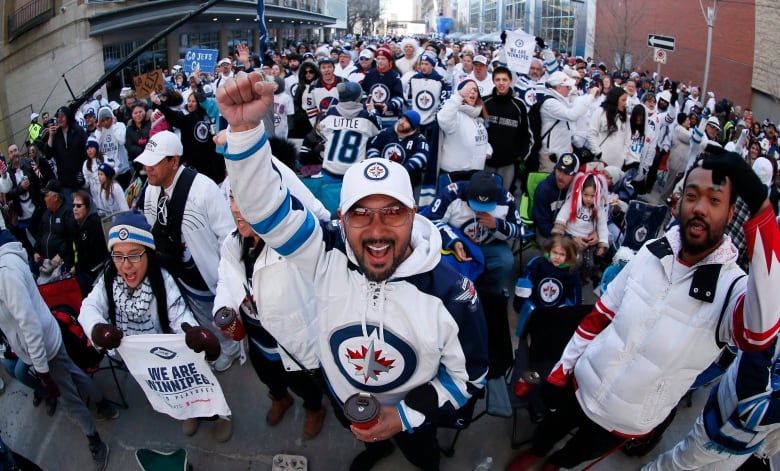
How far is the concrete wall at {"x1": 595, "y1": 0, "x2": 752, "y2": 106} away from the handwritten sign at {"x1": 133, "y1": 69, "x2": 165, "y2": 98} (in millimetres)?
21154

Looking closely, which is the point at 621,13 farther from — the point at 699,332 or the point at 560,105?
the point at 699,332

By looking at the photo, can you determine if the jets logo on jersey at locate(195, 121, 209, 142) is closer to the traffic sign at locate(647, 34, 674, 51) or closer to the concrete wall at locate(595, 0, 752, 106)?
the traffic sign at locate(647, 34, 674, 51)

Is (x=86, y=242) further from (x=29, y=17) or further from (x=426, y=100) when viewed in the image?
(x=29, y=17)

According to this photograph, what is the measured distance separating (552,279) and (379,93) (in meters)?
5.10

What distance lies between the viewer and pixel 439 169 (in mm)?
6262

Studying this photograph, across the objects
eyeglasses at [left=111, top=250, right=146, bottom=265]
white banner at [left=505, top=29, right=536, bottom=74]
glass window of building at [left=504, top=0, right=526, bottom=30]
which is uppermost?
glass window of building at [left=504, top=0, right=526, bottom=30]

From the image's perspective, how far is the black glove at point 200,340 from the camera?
3.23 metres

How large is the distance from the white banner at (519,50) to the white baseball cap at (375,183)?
8.30 metres

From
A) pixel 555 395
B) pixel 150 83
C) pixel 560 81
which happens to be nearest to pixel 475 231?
pixel 555 395

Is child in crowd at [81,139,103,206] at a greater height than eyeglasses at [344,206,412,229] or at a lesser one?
lesser

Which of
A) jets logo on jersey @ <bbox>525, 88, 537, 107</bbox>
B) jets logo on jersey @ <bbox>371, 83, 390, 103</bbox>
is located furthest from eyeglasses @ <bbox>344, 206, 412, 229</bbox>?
jets logo on jersey @ <bbox>371, 83, 390, 103</bbox>

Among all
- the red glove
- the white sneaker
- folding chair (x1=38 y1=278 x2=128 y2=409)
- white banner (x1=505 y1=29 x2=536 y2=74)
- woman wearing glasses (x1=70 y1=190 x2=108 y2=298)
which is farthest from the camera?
white banner (x1=505 y1=29 x2=536 y2=74)

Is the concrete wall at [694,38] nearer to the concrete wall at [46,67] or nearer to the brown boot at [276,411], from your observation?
the brown boot at [276,411]

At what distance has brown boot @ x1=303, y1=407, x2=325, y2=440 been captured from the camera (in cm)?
397
